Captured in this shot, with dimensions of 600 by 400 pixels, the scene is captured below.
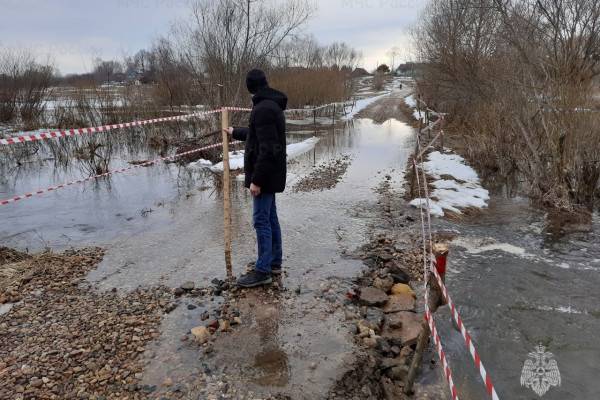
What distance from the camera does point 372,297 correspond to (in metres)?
4.52

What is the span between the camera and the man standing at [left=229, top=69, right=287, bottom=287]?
416 centimetres

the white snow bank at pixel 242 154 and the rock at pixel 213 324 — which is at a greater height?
the white snow bank at pixel 242 154

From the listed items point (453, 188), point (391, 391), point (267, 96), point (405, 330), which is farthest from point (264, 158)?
point (453, 188)

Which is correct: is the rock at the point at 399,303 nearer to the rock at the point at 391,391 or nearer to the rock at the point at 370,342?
the rock at the point at 370,342

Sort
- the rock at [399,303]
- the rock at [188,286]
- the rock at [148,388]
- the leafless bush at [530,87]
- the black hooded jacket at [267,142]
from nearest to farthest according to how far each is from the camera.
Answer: the rock at [148,388] < the black hooded jacket at [267,142] < the rock at [399,303] < the rock at [188,286] < the leafless bush at [530,87]

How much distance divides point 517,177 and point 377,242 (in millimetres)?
6698

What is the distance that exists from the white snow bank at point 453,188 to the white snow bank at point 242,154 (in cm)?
448

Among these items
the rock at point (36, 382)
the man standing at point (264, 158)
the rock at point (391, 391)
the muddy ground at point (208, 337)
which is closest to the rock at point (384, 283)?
the muddy ground at point (208, 337)

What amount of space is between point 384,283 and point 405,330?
87cm

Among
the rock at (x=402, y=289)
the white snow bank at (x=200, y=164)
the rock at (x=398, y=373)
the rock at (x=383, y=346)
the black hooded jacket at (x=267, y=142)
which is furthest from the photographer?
the white snow bank at (x=200, y=164)

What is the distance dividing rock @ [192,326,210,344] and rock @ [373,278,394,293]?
1.97 metres

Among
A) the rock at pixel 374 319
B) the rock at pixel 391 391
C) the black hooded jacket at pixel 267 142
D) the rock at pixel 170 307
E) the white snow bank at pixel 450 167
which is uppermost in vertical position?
the black hooded jacket at pixel 267 142

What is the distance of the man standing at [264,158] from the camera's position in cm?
416

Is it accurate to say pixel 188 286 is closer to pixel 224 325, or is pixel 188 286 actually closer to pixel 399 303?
pixel 224 325
